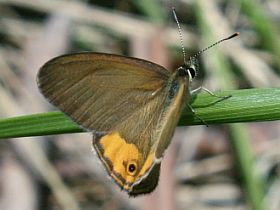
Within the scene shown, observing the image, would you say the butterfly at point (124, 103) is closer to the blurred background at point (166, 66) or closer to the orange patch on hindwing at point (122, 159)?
the orange patch on hindwing at point (122, 159)

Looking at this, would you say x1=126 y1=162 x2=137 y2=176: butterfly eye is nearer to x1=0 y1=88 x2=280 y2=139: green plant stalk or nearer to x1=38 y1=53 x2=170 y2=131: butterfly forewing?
x1=38 y1=53 x2=170 y2=131: butterfly forewing

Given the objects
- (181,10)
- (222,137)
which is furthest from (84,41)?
(222,137)

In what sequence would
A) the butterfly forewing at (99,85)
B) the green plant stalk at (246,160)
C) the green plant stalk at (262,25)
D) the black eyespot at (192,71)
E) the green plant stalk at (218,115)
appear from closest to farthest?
the green plant stalk at (218,115) < the butterfly forewing at (99,85) < the black eyespot at (192,71) < the green plant stalk at (246,160) < the green plant stalk at (262,25)

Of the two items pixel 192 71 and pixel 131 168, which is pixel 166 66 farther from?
pixel 131 168

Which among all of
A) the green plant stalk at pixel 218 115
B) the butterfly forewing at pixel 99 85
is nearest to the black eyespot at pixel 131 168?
the butterfly forewing at pixel 99 85

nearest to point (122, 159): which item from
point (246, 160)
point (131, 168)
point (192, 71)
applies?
point (131, 168)

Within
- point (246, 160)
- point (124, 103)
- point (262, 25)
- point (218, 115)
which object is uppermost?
point (218, 115)

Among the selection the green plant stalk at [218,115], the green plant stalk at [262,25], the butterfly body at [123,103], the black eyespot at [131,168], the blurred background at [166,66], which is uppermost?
the green plant stalk at [218,115]
